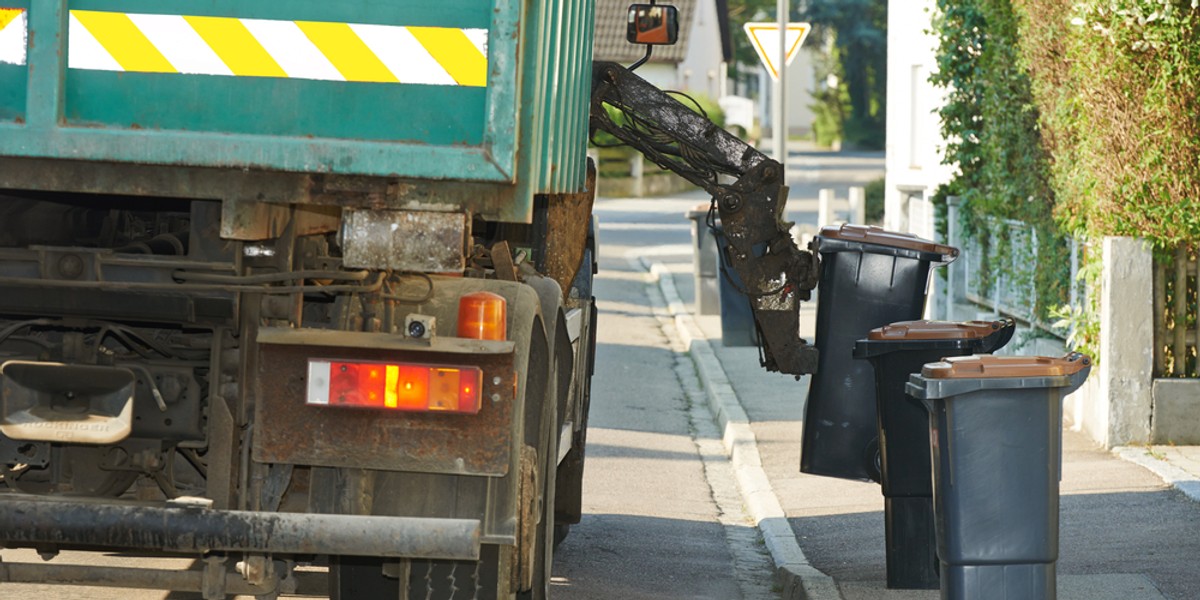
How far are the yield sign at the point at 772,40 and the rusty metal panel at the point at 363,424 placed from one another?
12662 mm

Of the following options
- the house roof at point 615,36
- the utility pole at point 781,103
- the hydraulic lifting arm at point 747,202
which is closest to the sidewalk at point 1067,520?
the hydraulic lifting arm at point 747,202

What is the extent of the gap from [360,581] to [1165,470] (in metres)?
5.21

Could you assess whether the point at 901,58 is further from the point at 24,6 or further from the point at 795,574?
the point at 24,6

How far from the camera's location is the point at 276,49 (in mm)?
4297

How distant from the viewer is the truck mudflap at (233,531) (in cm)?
441

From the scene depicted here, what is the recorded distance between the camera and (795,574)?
7219 millimetres

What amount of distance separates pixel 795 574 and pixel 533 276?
211 centimetres

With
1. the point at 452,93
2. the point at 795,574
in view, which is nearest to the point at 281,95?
the point at 452,93

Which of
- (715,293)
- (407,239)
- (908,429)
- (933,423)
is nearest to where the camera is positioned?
(407,239)

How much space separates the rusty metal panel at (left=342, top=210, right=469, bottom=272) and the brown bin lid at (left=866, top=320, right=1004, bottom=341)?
9.24ft

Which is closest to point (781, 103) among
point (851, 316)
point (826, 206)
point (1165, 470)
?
point (826, 206)

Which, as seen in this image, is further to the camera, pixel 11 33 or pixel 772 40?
pixel 772 40

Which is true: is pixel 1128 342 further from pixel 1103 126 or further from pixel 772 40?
pixel 772 40

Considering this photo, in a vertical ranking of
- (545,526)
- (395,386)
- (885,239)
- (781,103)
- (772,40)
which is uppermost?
(772,40)
